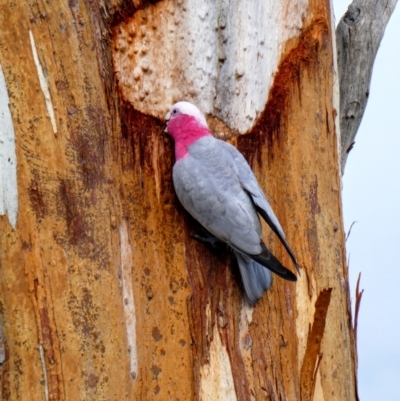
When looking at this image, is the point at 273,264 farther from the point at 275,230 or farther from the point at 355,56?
the point at 355,56

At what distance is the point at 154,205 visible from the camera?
79.7 inches

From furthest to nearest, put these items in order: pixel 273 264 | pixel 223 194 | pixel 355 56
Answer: pixel 355 56 → pixel 223 194 → pixel 273 264

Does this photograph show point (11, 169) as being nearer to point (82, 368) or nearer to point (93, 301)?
point (93, 301)

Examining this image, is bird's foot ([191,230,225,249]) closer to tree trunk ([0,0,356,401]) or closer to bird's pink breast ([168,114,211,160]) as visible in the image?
tree trunk ([0,0,356,401])

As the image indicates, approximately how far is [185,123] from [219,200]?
0.22 m

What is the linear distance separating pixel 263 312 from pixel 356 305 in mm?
455

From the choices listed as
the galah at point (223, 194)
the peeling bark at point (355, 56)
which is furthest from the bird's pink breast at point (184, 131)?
the peeling bark at point (355, 56)

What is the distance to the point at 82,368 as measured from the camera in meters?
1.81

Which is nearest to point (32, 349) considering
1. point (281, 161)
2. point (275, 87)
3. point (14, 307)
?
point (14, 307)

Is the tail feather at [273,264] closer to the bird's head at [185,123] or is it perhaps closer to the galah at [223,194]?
the galah at [223,194]

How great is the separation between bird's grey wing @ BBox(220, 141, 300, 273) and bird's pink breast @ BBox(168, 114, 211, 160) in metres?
0.10

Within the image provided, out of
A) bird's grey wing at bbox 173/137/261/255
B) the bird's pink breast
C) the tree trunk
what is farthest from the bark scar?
the bird's pink breast

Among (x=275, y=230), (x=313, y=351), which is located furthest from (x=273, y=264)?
(x=313, y=351)

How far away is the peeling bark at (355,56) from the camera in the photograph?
3045 millimetres
